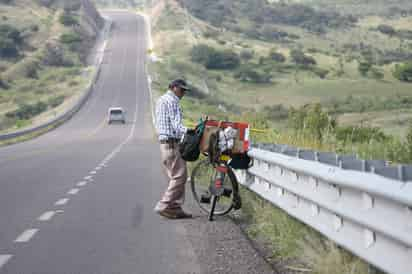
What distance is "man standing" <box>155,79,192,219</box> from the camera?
37.0 ft

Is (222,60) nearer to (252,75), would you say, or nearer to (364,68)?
(252,75)

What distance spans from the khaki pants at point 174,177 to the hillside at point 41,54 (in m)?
54.3

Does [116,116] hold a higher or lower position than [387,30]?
lower

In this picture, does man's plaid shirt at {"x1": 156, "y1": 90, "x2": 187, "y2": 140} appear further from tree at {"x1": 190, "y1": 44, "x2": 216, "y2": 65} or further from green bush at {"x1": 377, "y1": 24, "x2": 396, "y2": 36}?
green bush at {"x1": 377, "y1": 24, "x2": 396, "y2": 36}

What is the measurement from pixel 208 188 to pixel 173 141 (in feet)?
2.71

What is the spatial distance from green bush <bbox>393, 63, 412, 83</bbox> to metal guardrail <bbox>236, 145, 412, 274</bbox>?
74127mm

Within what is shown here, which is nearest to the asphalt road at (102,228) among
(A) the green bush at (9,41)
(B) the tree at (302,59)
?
(B) the tree at (302,59)

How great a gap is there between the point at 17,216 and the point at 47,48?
11369 cm

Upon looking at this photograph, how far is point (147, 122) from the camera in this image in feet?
207

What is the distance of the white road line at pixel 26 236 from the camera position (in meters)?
9.60

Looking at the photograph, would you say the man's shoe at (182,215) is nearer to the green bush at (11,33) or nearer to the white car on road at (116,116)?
the white car on road at (116,116)

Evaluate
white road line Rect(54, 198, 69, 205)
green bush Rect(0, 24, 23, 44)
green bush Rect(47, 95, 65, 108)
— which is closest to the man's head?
white road line Rect(54, 198, 69, 205)

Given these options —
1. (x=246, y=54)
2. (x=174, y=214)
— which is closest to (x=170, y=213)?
(x=174, y=214)

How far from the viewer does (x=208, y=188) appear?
11469 millimetres
